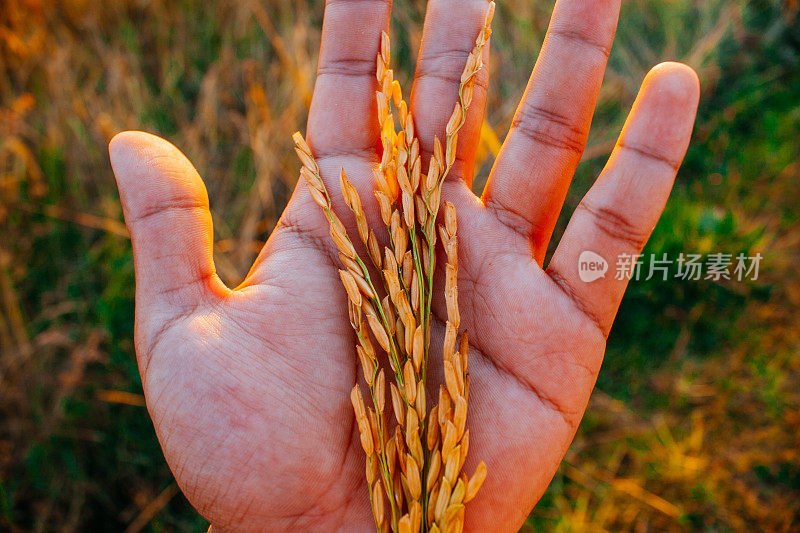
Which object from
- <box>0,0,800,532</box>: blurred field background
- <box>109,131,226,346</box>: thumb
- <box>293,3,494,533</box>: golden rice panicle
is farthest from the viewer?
<box>0,0,800,532</box>: blurred field background

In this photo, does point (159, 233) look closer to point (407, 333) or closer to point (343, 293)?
point (343, 293)

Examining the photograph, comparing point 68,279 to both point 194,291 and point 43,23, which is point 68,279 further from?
point 43,23

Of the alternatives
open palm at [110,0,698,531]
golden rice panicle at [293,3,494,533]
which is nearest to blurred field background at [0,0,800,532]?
open palm at [110,0,698,531]

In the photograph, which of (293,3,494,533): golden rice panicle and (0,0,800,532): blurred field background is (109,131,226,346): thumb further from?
(0,0,800,532): blurred field background

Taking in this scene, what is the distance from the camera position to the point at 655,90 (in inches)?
65.3

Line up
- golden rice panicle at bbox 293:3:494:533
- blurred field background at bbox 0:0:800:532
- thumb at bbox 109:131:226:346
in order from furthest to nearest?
1. blurred field background at bbox 0:0:800:532
2. thumb at bbox 109:131:226:346
3. golden rice panicle at bbox 293:3:494:533

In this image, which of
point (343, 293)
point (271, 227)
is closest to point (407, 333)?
point (343, 293)

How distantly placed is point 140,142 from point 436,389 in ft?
3.74

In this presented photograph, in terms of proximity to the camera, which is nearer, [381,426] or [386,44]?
[381,426]

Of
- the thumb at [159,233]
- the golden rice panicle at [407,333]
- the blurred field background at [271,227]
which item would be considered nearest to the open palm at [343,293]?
the thumb at [159,233]

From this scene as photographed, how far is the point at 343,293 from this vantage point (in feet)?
5.53

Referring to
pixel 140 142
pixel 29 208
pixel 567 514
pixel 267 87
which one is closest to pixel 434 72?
pixel 140 142

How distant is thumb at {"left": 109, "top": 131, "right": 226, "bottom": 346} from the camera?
5.15ft

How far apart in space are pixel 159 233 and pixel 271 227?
1.12 m
